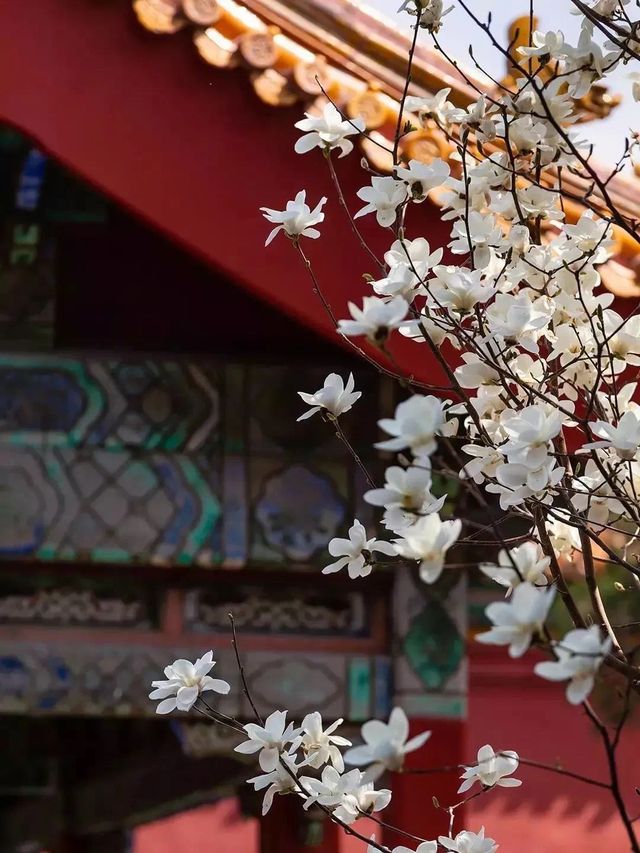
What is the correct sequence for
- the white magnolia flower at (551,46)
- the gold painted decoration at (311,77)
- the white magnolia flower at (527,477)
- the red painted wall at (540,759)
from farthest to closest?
the red painted wall at (540,759) < the gold painted decoration at (311,77) < the white magnolia flower at (551,46) < the white magnolia flower at (527,477)

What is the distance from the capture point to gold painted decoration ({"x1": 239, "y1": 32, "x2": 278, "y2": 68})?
2.05 metres

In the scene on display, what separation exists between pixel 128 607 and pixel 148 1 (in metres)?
1.09

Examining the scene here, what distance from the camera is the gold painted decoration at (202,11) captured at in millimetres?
2039

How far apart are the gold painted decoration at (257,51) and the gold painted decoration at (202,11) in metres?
0.05

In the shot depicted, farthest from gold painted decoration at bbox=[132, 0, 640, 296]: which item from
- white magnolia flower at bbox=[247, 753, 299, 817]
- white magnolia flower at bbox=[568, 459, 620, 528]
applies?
white magnolia flower at bbox=[247, 753, 299, 817]

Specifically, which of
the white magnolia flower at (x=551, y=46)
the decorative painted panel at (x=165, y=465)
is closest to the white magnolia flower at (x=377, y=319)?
the white magnolia flower at (x=551, y=46)

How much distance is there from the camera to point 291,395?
244 centimetres

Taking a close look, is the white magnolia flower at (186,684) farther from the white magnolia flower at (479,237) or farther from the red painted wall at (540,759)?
the red painted wall at (540,759)

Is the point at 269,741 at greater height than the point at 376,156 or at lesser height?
lesser

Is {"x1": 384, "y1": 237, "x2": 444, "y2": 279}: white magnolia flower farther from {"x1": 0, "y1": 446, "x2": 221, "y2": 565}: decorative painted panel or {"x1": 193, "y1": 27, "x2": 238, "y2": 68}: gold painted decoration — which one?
{"x1": 0, "y1": 446, "x2": 221, "y2": 565}: decorative painted panel

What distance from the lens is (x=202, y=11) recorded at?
6.70 feet

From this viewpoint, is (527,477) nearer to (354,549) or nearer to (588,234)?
(354,549)

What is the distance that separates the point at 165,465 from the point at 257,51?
76 centimetres

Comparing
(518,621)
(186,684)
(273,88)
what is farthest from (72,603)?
(518,621)
